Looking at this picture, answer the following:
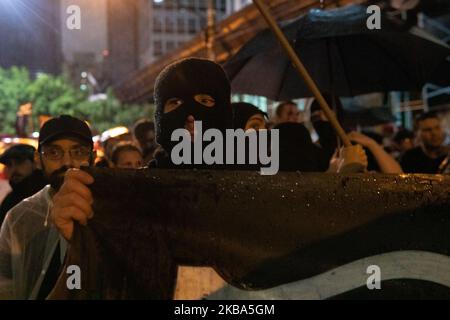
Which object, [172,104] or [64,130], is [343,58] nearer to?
[64,130]

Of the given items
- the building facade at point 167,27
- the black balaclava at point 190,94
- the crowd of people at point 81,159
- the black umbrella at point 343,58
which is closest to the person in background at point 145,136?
the black umbrella at point 343,58

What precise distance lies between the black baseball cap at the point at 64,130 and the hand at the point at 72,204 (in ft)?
4.12

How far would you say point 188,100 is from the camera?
2611 mm

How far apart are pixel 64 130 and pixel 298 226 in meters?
1.65

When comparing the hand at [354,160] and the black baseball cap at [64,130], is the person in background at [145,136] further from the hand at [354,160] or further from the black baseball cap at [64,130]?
the hand at [354,160]

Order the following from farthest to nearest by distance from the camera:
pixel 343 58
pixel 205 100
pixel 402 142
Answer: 1. pixel 402 142
2. pixel 343 58
3. pixel 205 100

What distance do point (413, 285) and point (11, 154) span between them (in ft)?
13.9

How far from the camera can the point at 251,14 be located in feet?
53.0

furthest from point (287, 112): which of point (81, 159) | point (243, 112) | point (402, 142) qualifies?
point (402, 142)

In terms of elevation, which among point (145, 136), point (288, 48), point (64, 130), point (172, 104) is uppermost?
point (145, 136)

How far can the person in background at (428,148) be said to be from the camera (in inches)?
225
